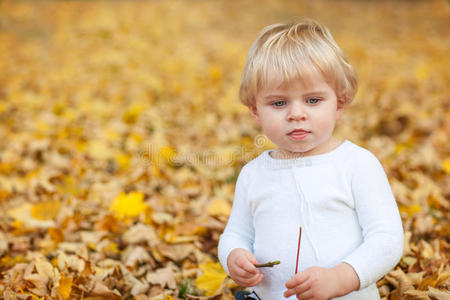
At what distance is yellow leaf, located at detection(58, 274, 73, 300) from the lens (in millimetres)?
1691

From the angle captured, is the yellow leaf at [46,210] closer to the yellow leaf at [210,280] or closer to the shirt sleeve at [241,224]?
the yellow leaf at [210,280]

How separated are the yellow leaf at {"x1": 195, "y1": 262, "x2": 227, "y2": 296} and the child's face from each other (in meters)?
0.73

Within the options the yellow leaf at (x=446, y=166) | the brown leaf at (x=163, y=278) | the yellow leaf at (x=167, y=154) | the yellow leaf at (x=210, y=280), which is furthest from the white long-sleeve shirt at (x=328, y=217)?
the yellow leaf at (x=167, y=154)

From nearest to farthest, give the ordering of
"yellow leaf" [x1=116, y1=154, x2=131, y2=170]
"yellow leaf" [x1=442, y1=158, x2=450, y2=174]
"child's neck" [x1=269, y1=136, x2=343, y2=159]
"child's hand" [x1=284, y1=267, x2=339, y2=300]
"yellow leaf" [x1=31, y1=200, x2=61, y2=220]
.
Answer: "child's hand" [x1=284, y1=267, x2=339, y2=300], "child's neck" [x1=269, y1=136, x2=343, y2=159], "yellow leaf" [x1=31, y1=200, x2=61, y2=220], "yellow leaf" [x1=442, y1=158, x2=450, y2=174], "yellow leaf" [x1=116, y1=154, x2=131, y2=170]

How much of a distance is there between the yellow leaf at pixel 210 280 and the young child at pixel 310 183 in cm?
42

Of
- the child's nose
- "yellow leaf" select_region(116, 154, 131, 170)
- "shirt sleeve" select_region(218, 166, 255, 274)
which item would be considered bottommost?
"shirt sleeve" select_region(218, 166, 255, 274)

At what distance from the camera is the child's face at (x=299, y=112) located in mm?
1314

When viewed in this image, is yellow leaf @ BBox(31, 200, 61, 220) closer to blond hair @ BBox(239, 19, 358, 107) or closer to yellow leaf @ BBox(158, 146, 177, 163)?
yellow leaf @ BBox(158, 146, 177, 163)

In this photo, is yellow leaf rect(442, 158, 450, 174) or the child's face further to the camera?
yellow leaf rect(442, 158, 450, 174)

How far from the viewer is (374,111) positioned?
4211 mm

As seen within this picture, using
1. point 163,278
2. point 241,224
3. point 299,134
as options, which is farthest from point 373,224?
point 163,278

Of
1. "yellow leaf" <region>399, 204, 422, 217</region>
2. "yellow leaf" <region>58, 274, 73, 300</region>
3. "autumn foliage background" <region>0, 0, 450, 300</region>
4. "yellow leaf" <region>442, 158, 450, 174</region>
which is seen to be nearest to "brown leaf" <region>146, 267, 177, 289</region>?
"autumn foliage background" <region>0, 0, 450, 300</region>

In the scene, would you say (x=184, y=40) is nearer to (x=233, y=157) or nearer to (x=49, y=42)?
(x=49, y=42)

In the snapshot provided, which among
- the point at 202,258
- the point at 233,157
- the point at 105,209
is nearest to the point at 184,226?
the point at 202,258
